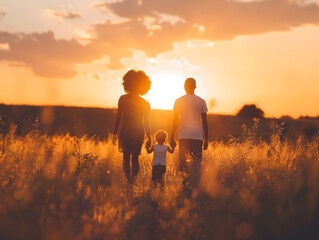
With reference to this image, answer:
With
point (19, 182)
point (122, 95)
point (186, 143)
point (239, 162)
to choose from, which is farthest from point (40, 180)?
point (239, 162)

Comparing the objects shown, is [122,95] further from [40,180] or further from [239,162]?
[239,162]

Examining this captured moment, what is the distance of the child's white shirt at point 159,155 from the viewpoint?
26.2 feet

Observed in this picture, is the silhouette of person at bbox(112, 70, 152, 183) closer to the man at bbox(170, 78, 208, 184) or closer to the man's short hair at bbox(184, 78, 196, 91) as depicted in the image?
the man at bbox(170, 78, 208, 184)

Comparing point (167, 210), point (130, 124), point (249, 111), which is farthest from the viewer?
point (249, 111)

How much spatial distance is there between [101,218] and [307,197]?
2.83 metres

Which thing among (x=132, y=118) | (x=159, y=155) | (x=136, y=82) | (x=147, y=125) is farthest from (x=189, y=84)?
(x=159, y=155)

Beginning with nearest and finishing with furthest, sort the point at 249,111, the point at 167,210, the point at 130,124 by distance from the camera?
the point at 167,210
the point at 130,124
the point at 249,111

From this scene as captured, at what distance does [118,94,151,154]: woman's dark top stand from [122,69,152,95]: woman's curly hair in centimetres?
22

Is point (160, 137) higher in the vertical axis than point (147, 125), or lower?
lower

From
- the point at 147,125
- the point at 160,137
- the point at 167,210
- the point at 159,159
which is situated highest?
the point at 147,125

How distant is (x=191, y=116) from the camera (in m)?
7.86

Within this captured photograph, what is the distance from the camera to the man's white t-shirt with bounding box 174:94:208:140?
7.84 m

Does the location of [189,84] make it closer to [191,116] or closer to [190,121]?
[191,116]

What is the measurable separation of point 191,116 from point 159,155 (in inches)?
42.9
